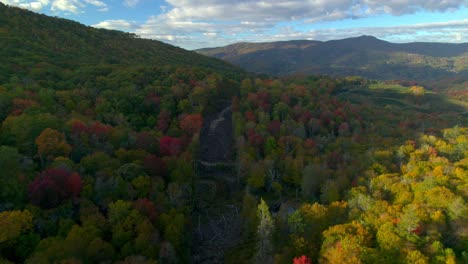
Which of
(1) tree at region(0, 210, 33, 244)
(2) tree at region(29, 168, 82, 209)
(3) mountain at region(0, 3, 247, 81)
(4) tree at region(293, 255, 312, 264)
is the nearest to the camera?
(1) tree at region(0, 210, 33, 244)

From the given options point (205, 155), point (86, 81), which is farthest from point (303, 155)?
point (86, 81)

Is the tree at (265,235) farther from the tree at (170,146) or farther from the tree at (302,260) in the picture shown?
the tree at (170,146)

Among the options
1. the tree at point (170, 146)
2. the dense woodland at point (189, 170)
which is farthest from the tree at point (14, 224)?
the tree at point (170, 146)

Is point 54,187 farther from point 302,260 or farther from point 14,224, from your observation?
point 302,260

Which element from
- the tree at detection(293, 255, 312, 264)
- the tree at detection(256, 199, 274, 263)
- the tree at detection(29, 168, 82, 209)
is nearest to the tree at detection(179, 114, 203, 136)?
the tree at detection(29, 168, 82, 209)

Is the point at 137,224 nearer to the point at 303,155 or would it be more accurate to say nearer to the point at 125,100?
the point at 303,155

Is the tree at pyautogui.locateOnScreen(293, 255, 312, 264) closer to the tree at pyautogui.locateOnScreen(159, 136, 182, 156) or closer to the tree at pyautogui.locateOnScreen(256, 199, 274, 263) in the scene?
the tree at pyautogui.locateOnScreen(256, 199, 274, 263)
